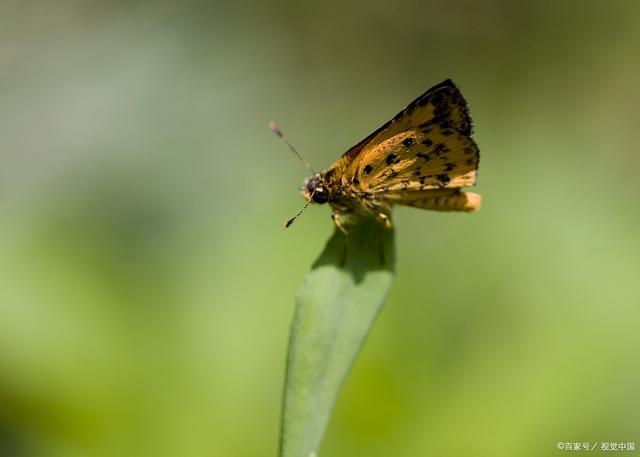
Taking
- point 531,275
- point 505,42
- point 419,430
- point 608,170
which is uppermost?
point 505,42

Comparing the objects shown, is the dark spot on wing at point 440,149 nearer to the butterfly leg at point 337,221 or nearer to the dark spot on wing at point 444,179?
the dark spot on wing at point 444,179

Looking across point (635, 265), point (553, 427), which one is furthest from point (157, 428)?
point (635, 265)

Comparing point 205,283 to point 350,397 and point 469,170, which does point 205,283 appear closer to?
point 350,397

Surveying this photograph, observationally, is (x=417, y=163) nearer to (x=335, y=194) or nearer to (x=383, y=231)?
(x=335, y=194)

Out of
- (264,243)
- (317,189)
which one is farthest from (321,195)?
(264,243)

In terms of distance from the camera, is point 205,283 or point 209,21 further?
point 209,21
